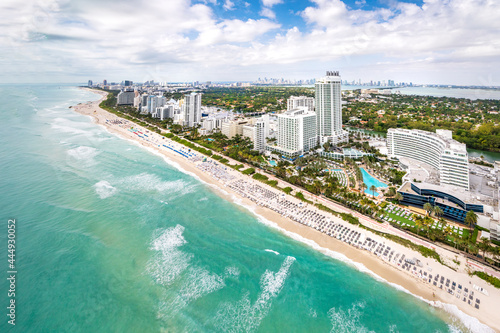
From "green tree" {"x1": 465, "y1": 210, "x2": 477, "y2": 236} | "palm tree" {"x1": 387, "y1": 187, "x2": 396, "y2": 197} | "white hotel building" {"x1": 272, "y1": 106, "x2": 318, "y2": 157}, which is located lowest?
"green tree" {"x1": 465, "y1": 210, "x2": 477, "y2": 236}

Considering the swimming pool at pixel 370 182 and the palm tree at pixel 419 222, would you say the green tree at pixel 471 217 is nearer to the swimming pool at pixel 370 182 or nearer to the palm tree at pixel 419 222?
the palm tree at pixel 419 222

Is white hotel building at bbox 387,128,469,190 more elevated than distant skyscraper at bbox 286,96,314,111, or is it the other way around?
distant skyscraper at bbox 286,96,314,111

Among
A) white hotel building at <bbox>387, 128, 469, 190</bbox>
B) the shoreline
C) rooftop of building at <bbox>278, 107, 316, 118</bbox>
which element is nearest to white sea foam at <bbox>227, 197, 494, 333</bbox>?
the shoreline

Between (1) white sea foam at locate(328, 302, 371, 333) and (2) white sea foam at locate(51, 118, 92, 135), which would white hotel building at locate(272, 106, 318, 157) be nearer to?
(1) white sea foam at locate(328, 302, 371, 333)

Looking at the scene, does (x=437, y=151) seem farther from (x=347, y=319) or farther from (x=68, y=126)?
(x=68, y=126)

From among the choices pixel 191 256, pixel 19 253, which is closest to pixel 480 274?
pixel 191 256

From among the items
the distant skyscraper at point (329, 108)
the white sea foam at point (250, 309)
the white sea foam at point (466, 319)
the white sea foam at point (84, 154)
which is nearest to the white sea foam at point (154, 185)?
the white sea foam at point (84, 154)

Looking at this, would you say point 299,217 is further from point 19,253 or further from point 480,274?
point 19,253
